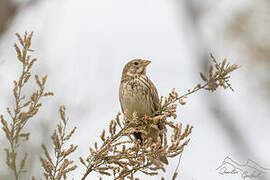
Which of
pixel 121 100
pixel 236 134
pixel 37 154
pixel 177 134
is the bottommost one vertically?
pixel 177 134

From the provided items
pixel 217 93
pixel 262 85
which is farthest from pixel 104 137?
pixel 262 85

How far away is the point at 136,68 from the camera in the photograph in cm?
694

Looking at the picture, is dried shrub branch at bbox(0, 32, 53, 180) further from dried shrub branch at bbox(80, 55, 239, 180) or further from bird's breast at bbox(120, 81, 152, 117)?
bird's breast at bbox(120, 81, 152, 117)

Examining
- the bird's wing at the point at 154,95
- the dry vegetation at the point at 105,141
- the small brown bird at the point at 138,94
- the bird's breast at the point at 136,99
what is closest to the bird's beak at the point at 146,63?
the small brown bird at the point at 138,94

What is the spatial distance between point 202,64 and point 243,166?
1.27 metres

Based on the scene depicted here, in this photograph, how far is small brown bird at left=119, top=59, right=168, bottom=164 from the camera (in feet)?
20.9

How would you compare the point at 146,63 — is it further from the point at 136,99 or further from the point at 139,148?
the point at 139,148

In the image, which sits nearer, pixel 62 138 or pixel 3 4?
pixel 62 138

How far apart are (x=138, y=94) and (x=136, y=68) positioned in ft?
2.01

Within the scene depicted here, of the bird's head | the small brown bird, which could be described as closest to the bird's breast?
the small brown bird

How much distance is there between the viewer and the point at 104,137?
413 cm

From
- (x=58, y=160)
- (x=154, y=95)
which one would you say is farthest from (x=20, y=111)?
(x=154, y=95)

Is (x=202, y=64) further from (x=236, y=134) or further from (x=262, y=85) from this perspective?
(x=262, y=85)

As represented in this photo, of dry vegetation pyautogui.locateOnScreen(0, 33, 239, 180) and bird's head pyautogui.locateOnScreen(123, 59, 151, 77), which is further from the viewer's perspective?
bird's head pyautogui.locateOnScreen(123, 59, 151, 77)
